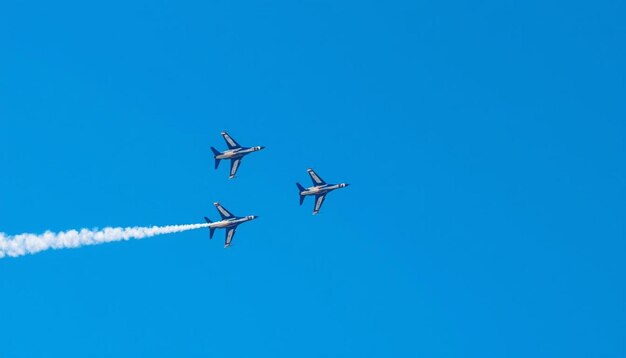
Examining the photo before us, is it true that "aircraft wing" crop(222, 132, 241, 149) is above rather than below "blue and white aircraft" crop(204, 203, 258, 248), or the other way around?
above

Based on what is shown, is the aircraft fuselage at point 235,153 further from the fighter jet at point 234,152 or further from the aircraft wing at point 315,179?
the aircraft wing at point 315,179

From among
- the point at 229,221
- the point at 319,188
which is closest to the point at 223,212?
the point at 229,221

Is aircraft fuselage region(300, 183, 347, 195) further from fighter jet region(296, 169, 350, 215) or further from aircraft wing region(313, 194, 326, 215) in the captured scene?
aircraft wing region(313, 194, 326, 215)

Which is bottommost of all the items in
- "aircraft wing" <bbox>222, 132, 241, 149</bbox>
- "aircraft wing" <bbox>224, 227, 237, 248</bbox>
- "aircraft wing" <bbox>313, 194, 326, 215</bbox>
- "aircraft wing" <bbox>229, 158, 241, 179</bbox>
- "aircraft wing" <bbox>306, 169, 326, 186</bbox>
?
"aircraft wing" <bbox>224, 227, 237, 248</bbox>

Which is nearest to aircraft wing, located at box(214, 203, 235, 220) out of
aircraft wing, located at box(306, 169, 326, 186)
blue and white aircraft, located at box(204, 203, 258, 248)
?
blue and white aircraft, located at box(204, 203, 258, 248)

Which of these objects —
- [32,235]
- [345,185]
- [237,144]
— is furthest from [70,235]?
[345,185]

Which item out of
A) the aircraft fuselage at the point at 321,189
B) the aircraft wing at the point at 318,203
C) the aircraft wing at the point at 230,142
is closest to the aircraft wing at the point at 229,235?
the aircraft fuselage at the point at 321,189

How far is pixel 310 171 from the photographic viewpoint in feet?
547

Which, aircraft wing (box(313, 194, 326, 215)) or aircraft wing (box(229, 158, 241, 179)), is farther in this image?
aircraft wing (box(313, 194, 326, 215))

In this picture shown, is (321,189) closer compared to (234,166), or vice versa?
(234,166)

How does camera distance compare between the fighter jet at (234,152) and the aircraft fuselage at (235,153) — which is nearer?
the aircraft fuselage at (235,153)

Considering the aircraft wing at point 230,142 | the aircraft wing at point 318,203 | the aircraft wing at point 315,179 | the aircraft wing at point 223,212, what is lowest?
the aircraft wing at point 223,212

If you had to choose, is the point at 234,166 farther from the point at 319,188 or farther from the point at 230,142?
the point at 319,188

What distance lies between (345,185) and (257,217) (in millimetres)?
15773
